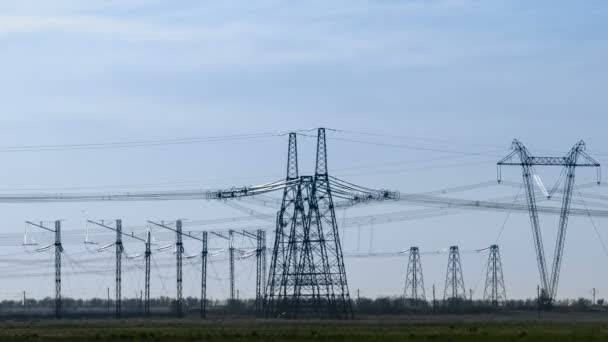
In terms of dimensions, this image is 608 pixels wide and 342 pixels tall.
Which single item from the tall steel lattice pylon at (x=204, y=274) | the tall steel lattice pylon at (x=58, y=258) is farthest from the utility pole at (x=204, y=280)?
the tall steel lattice pylon at (x=58, y=258)

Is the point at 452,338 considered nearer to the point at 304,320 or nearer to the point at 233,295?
the point at 304,320

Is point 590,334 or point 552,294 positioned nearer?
point 590,334

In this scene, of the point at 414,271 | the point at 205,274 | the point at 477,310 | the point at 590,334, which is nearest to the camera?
the point at 590,334

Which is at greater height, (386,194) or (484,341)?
(386,194)

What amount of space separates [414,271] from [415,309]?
10.6 m

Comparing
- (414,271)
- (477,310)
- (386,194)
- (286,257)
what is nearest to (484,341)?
(386,194)

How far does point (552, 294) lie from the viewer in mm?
144125

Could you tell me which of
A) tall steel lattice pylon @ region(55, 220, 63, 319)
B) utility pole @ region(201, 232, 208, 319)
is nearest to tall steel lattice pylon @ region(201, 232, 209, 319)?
utility pole @ region(201, 232, 208, 319)

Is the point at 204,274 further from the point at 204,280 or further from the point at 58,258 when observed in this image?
the point at 58,258

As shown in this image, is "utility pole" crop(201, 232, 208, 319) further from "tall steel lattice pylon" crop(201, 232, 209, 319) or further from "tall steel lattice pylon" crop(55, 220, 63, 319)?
A: "tall steel lattice pylon" crop(55, 220, 63, 319)

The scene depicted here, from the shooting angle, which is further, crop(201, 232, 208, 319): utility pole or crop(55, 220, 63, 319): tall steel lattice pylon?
crop(201, 232, 208, 319): utility pole

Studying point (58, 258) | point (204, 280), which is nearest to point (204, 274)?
point (204, 280)

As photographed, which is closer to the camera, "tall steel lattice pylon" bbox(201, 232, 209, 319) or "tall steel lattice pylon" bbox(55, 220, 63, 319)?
"tall steel lattice pylon" bbox(55, 220, 63, 319)

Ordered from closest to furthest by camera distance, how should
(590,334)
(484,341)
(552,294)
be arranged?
(484,341) → (590,334) → (552,294)
